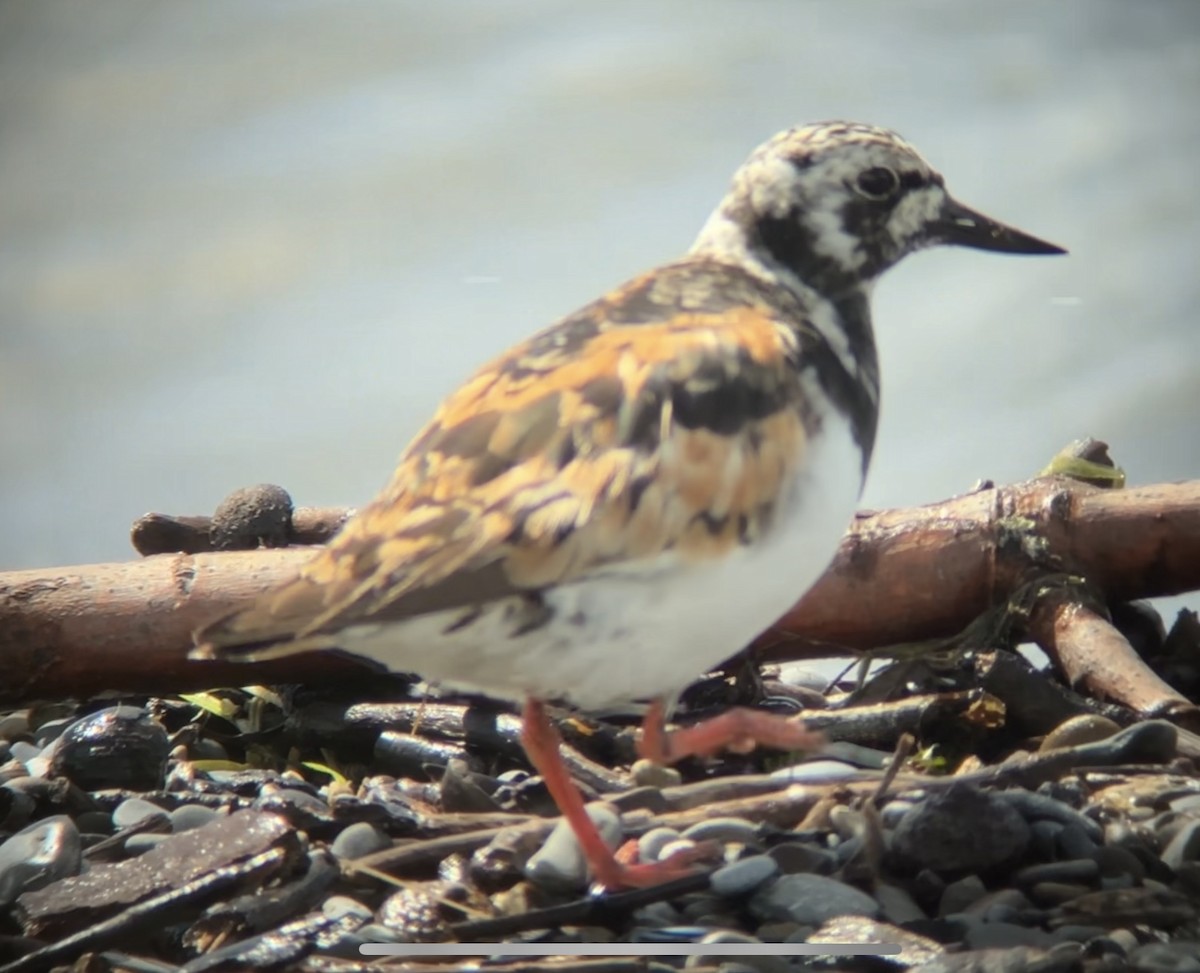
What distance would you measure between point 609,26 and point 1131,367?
0.93 m

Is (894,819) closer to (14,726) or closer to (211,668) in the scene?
(211,668)

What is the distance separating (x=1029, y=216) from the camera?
8.68ft

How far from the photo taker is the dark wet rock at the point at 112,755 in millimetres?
2799

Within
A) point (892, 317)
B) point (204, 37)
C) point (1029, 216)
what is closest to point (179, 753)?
point (204, 37)

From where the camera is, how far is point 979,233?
2529 mm

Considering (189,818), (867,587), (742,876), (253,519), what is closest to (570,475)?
(742,876)

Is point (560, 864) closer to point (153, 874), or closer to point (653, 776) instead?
point (653, 776)

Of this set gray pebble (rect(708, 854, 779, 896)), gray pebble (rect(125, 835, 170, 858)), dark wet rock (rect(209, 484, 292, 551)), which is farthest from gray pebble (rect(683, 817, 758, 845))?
dark wet rock (rect(209, 484, 292, 551))

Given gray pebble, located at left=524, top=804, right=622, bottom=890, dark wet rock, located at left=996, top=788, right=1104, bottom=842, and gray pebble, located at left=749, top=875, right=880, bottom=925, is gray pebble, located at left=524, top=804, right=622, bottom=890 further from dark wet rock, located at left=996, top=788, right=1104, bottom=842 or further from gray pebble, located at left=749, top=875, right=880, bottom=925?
dark wet rock, located at left=996, top=788, right=1104, bottom=842

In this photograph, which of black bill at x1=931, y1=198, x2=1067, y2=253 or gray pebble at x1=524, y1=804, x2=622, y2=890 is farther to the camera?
black bill at x1=931, y1=198, x2=1067, y2=253

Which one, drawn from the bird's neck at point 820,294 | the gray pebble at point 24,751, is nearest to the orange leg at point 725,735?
the bird's neck at point 820,294

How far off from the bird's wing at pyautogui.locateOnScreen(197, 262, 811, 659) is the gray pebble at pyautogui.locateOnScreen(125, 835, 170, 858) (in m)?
0.55

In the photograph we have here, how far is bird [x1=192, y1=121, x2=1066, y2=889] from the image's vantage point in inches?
82.0

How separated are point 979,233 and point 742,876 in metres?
0.98
